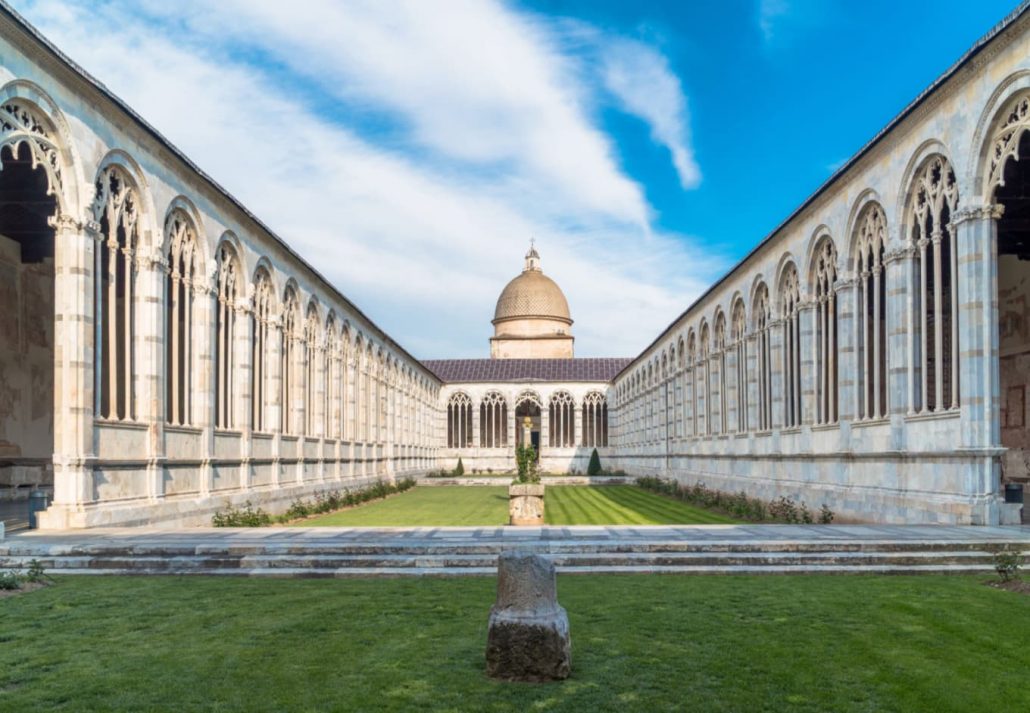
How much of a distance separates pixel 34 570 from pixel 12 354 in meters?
18.7

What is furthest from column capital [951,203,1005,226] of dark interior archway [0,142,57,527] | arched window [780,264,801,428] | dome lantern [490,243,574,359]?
dome lantern [490,243,574,359]

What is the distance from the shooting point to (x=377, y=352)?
1677 inches

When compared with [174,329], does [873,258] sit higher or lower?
higher

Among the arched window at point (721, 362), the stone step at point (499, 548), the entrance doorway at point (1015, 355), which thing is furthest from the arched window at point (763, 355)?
the stone step at point (499, 548)

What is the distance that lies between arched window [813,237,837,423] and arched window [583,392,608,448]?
4255 centimetres

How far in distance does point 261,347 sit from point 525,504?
10.6m

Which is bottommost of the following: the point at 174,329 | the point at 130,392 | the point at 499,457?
the point at 499,457

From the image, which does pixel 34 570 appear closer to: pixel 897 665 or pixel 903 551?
pixel 897 665

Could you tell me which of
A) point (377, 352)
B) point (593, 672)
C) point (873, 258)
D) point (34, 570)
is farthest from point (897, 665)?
point (377, 352)

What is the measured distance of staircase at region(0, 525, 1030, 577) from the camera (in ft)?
39.6

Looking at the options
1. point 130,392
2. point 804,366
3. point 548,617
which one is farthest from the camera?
point 804,366

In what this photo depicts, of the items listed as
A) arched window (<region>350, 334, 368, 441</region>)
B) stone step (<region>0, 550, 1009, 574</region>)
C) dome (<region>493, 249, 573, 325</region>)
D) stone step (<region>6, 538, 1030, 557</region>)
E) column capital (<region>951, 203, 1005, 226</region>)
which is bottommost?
stone step (<region>0, 550, 1009, 574</region>)

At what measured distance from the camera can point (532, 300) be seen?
2965 inches

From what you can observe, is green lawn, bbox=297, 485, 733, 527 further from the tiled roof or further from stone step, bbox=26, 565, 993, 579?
the tiled roof
